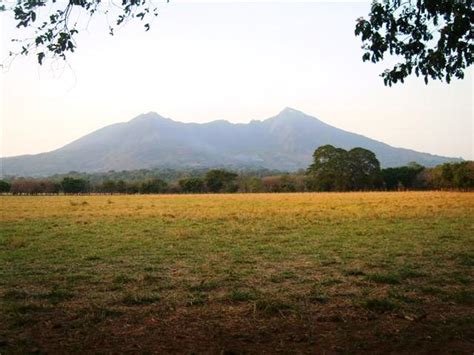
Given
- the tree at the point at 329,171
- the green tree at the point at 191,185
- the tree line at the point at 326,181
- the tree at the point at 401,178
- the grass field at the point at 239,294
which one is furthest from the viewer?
the green tree at the point at 191,185

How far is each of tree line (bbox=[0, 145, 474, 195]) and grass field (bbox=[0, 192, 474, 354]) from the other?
6063cm

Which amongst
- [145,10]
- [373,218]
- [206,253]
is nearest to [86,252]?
[206,253]

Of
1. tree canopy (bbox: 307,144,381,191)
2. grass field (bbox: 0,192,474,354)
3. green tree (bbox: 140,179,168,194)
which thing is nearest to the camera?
grass field (bbox: 0,192,474,354)

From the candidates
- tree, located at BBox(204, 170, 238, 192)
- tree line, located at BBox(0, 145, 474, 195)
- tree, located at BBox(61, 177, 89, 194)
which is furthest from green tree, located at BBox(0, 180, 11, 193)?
tree, located at BBox(204, 170, 238, 192)

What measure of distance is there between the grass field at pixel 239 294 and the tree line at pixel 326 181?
60626 mm

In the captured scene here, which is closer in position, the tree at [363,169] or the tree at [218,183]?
the tree at [363,169]

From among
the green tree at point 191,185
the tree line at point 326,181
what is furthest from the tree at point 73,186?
the green tree at point 191,185

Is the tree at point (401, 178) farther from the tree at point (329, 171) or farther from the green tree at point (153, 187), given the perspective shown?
the green tree at point (153, 187)

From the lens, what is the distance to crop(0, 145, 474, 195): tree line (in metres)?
72.4

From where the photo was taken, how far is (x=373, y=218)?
24.0m

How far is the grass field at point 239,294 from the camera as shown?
18.2 feet

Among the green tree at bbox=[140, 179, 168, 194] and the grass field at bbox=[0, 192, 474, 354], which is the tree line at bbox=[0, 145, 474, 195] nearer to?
the green tree at bbox=[140, 179, 168, 194]

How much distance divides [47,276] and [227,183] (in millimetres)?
85096

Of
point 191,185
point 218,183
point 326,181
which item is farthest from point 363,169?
point 191,185
